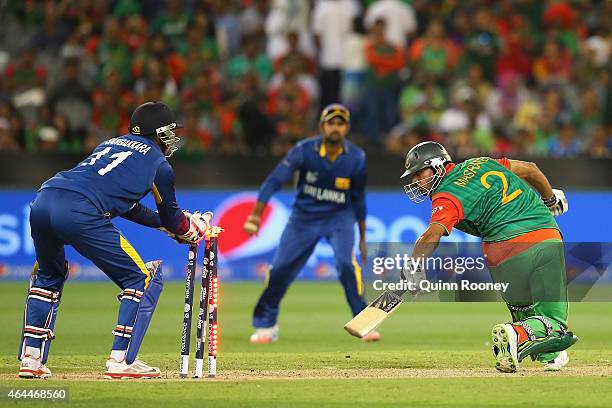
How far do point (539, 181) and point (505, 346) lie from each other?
1.64m

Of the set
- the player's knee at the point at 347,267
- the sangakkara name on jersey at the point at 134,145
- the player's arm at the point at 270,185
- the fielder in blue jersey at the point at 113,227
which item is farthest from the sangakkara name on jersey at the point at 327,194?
the sangakkara name on jersey at the point at 134,145

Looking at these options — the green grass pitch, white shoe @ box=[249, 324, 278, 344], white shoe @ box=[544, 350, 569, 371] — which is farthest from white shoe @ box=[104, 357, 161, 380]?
white shoe @ box=[249, 324, 278, 344]

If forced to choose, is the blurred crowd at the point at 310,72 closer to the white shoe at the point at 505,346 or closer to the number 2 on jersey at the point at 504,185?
the number 2 on jersey at the point at 504,185

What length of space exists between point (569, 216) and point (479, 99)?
121 inches

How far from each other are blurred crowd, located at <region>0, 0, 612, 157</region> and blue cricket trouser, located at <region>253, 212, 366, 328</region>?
6.34 m

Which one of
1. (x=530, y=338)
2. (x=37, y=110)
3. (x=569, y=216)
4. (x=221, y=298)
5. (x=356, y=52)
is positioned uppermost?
(x=356, y=52)

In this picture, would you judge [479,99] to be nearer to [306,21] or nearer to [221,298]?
[306,21]

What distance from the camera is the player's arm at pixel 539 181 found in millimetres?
10570

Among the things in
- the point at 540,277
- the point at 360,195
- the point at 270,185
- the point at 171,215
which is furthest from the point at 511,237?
the point at 270,185

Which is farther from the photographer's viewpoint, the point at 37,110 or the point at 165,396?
the point at 37,110

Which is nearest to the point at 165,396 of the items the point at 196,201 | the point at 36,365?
the point at 36,365

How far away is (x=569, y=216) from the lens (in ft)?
63.2

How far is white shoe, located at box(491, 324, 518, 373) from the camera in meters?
9.63

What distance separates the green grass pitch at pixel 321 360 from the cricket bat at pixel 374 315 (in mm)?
411
